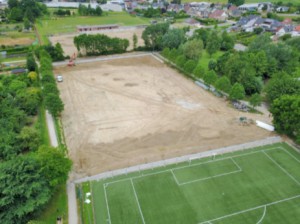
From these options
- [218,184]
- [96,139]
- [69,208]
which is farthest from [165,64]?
[69,208]

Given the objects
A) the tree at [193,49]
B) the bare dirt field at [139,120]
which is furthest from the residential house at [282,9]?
the bare dirt field at [139,120]

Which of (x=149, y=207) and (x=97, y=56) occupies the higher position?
(x=97, y=56)

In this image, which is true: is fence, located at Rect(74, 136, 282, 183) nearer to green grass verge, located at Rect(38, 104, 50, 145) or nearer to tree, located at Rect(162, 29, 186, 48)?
green grass verge, located at Rect(38, 104, 50, 145)

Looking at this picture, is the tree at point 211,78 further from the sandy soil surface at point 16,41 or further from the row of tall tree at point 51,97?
the sandy soil surface at point 16,41

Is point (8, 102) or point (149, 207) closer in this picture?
point (149, 207)

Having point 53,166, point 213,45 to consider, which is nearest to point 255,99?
point 213,45

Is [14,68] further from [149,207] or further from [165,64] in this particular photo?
[149,207]

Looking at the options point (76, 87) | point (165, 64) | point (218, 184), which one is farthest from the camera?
point (165, 64)
